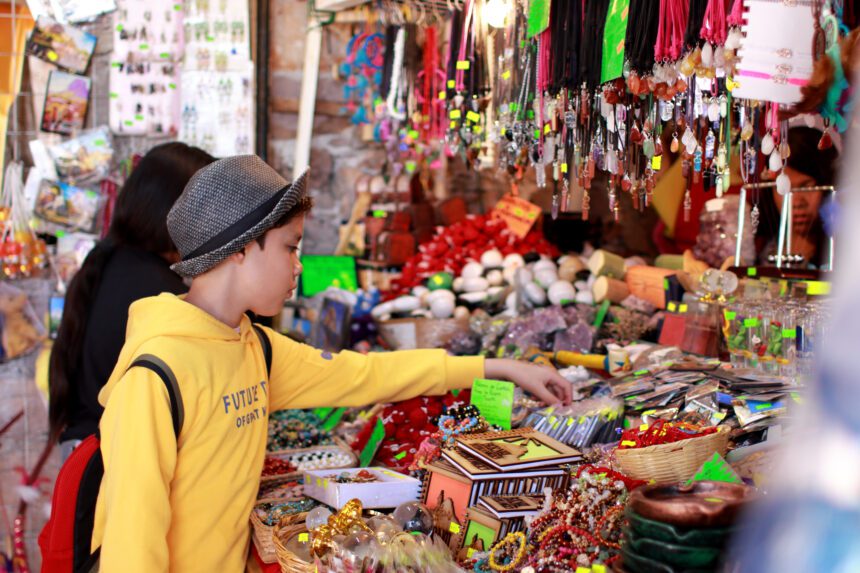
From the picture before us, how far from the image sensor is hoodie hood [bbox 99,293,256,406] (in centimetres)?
169

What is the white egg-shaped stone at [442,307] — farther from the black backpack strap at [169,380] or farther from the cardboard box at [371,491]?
the black backpack strap at [169,380]

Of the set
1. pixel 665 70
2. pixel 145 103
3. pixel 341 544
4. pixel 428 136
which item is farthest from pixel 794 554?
pixel 145 103

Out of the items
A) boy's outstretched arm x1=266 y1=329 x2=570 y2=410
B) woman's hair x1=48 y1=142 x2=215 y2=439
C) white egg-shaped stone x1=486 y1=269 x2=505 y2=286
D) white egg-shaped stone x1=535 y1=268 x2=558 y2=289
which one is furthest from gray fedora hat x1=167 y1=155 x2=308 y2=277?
white egg-shaped stone x1=486 y1=269 x2=505 y2=286

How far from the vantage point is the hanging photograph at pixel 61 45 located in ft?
13.5

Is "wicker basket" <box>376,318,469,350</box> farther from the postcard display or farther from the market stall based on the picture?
the postcard display

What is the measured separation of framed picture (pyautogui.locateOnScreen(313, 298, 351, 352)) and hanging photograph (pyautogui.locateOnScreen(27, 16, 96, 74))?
72.6 inches

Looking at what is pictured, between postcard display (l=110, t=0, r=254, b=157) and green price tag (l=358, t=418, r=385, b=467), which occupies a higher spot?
postcard display (l=110, t=0, r=254, b=157)

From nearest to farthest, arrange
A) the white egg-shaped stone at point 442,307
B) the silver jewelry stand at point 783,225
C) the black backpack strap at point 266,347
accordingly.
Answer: the black backpack strap at point 266,347 → the silver jewelry stand at point 783,225 → the white egg-shaped stone at point 442,307

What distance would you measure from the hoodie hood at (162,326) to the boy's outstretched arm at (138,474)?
0.08 meters

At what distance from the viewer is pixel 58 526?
1.68 metres

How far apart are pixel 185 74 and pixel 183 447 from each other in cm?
310

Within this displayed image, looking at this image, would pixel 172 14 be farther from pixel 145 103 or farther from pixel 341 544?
pixel 341 544

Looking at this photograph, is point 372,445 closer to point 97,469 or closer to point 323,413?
point 323,413

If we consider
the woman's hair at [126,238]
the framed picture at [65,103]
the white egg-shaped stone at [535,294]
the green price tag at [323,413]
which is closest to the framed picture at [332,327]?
the green price tag at [323,413]
